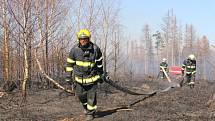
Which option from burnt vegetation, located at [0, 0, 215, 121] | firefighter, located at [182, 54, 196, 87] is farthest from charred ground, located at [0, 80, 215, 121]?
firefighter, located at [182, 54, 196, 87]

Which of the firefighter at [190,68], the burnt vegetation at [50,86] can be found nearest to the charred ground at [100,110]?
the burnt vegetation at [50,86]

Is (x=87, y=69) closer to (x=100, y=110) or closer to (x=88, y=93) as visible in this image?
(x=88, y=93)

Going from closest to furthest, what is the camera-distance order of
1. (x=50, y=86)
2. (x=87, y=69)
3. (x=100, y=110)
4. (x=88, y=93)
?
1. (x=87, y=69)
2. (x=88, y=93)
3. (x=100, y=110)
4. (x=50, y=86)

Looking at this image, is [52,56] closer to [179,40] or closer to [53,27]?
[53,27]

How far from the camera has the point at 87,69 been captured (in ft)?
25.6

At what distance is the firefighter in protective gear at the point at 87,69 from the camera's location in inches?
304

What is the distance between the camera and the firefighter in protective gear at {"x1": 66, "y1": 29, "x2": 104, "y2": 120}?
7727 mm

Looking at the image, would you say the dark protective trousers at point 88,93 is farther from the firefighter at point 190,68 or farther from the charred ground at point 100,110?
the firefighter at point 190,68

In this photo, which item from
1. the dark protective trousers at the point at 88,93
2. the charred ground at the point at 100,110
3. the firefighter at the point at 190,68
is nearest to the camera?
the dark protective trousers at the point at 88,93

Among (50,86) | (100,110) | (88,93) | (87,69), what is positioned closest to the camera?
(87,69)

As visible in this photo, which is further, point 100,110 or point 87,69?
point 100,110

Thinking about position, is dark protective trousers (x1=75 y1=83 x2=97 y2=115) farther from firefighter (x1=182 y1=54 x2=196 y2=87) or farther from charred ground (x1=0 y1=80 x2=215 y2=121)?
firefighter (x1=182 y1=54 x2=196 y2=87)

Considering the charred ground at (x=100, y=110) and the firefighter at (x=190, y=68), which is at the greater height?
the firefighter at (x=190, y=68)

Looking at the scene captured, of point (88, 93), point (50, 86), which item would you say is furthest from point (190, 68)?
point (88, 93)
